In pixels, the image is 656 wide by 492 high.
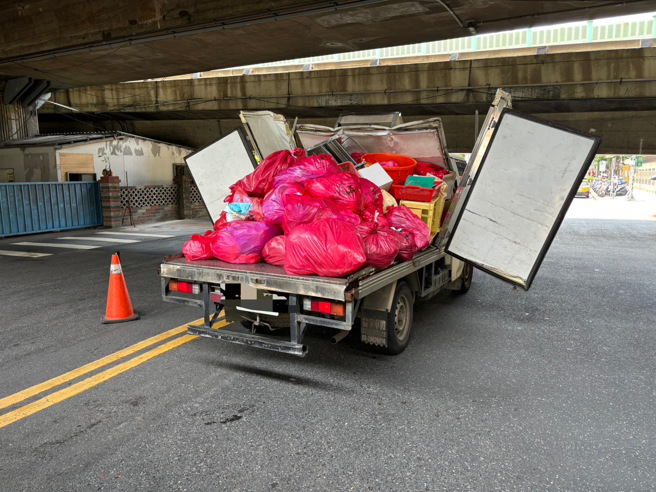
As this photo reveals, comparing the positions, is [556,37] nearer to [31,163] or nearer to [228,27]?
[228,27]

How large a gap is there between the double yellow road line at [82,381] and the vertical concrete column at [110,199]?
501 inches

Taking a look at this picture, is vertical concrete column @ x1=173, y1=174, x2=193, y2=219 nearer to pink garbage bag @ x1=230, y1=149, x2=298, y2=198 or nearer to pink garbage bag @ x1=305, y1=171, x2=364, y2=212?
pink garbage bag @ x1=230, y1=149, x2=298, y2=198

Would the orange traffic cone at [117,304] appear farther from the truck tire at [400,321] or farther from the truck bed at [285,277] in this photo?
the truck tire at [400,321]

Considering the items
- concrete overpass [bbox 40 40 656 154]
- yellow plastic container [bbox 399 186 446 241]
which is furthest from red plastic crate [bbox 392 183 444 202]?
concrete overpass [bbox 40 40 656 154]

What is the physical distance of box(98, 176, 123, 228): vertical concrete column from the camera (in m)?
16.4

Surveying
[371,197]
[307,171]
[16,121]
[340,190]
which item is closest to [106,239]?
[16,121]

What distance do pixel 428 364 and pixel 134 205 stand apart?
15853 mm

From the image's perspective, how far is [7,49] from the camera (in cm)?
1180

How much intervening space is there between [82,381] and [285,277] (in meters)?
1.91

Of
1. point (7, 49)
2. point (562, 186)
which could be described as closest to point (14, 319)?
point (562, 186)

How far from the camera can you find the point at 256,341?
3994 mm

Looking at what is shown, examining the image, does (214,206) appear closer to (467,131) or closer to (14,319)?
(14,319)


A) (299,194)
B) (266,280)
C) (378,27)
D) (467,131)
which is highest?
(378,27)

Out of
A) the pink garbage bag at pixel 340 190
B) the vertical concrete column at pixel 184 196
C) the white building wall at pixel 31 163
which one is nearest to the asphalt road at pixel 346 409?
the pink garbage bag at pixel 340 190
